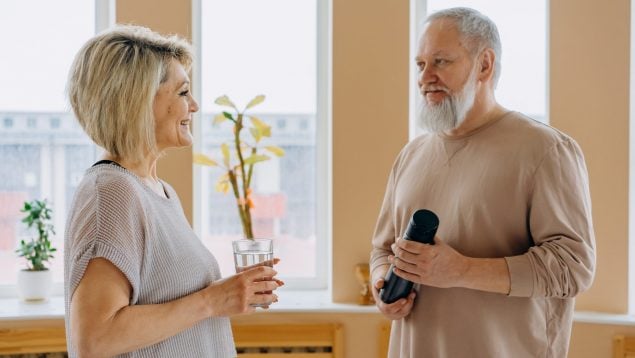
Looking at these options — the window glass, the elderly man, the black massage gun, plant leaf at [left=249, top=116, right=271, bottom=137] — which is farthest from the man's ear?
the window glass

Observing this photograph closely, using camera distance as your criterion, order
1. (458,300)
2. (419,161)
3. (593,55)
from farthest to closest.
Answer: (593,55) < (419,161) < (458,300)

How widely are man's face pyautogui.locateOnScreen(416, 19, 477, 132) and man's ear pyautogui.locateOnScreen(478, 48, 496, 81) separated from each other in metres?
0.03

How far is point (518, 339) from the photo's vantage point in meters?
1.60

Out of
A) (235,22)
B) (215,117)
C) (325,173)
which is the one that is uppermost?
(235,22)

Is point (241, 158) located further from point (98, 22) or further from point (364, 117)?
point (98, 22)

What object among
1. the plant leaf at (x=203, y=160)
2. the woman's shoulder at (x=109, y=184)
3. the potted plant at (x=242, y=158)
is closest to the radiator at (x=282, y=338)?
the potted plant at (x=242, y=158)

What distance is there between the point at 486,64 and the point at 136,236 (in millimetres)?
994

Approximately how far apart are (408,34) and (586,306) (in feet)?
4.37

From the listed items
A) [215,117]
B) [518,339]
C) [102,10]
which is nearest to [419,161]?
[518,339]

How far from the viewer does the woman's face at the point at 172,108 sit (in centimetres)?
151

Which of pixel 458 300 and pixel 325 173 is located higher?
pixel 325 173

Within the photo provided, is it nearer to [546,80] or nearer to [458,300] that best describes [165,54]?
[458,300]

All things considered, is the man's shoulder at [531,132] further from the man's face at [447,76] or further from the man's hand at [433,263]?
Answer: the man's hand at [433,263]

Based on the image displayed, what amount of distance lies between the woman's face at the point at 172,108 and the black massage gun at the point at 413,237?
56 centimetres
